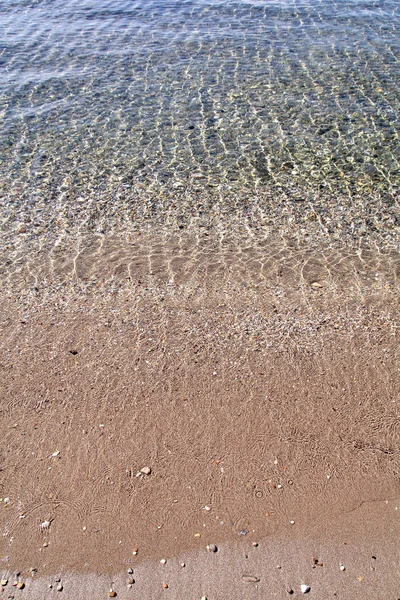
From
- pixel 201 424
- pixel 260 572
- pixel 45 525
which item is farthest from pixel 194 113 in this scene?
pixel 260 572

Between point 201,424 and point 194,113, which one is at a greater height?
point 194,113

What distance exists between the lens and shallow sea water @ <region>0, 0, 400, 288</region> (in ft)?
27.7

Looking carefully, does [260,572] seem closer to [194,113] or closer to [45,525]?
[45,525]

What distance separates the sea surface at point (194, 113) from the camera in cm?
875

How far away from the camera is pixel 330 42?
577 inches

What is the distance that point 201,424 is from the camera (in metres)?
5.24

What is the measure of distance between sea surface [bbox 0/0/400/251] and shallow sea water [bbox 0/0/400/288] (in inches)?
1.4

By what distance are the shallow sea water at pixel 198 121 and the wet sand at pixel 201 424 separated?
46.8 inches

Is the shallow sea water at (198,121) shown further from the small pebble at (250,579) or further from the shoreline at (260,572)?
the small pebble at (250,579)

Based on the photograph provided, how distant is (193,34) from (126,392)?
41.2ft

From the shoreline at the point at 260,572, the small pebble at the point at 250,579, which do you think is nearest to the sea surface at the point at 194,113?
the shoreline at the point at 260,572

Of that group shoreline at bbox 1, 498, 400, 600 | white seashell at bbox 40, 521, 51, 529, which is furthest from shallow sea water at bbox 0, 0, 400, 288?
shoreline at bbox 1, 498, 400, 600

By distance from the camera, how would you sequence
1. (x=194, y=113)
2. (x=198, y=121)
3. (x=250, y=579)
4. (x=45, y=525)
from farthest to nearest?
(x=194, y=113) → (x=198, y=121) → (x=45, y=525) → (x=250, y=579)

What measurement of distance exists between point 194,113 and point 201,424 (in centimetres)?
773
